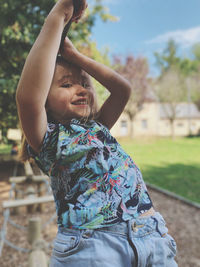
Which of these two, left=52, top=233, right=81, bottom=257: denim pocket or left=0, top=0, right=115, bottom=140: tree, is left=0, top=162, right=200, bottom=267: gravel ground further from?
left=0, top=0, right=115, bottom=140: tree

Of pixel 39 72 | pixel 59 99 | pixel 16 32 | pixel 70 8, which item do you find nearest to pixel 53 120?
pixel 59 99

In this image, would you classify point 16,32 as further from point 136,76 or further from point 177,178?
point 136,76

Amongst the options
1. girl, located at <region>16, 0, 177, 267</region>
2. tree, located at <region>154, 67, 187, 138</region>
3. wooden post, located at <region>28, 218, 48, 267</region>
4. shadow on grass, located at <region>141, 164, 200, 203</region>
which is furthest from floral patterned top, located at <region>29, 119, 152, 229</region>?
tree, located at <region>154, 67, 187, 138</region>

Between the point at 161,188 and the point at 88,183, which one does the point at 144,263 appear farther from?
the point at 161,188

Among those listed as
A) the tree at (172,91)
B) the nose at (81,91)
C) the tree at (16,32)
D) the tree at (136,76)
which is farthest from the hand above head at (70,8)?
the tree at (172,91)

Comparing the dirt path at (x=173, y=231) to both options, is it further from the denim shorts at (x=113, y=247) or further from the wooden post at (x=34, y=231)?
the denim shorts at (x=113, y=247)

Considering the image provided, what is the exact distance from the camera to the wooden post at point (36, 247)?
84.0 inches

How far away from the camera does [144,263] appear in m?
0.90

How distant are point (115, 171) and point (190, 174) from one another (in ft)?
27.6

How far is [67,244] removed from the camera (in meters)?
0.87

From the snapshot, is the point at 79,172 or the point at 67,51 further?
the point at 67,51

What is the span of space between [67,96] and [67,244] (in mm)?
567

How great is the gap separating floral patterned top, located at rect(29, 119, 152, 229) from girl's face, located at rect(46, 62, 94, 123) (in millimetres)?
67

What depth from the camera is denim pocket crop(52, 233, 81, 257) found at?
856 mm
